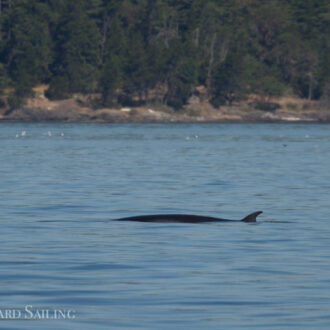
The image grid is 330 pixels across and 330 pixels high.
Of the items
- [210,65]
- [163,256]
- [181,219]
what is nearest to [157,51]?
[210,65]

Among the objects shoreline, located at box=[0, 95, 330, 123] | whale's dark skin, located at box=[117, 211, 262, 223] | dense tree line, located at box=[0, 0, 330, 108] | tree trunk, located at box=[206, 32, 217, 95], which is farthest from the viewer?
tree trunk, located at box=[206, 32, 217, 95]

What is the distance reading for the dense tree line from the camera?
541ft

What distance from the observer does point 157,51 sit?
550ft

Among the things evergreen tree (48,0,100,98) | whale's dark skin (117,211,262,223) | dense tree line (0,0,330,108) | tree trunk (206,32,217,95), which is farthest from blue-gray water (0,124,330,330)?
tree trunk (206,32,217,95)

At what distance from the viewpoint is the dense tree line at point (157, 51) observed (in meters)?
165

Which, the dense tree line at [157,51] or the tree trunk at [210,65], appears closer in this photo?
the dense tree line at [157,51]

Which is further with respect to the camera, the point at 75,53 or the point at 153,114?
the point at 75,53

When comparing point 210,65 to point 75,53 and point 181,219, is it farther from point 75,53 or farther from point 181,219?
point 181,219

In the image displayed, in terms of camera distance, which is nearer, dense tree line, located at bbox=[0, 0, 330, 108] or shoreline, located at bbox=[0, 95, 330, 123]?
shoreline, located at bbox=[0, 95, 330, 123]

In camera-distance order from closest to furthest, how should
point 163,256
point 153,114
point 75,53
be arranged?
point 163,256
point 153,114
point 75,53

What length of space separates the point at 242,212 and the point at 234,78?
142351 mm

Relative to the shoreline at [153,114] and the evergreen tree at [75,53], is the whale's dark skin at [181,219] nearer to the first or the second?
the shoreline at [153,114]

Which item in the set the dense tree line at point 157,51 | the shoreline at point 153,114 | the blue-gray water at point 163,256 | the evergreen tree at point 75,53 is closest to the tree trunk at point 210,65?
the dense tree line at point 157,51

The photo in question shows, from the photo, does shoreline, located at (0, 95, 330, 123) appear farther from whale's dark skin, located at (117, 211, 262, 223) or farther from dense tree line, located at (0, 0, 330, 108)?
whale's dark skin, located at (117, 211, 262, 223)
